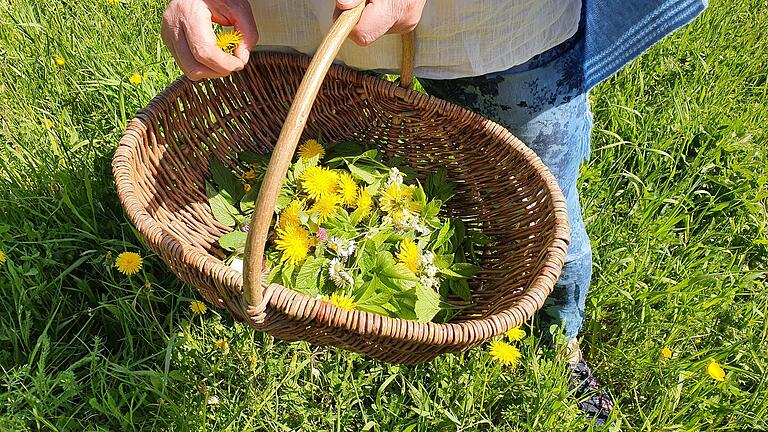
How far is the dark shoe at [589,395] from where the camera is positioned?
4.90ft

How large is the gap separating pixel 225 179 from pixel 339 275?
34 cm

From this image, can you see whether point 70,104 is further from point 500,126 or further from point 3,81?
point 500,126

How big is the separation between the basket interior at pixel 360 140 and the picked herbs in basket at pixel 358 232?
0.11 ft

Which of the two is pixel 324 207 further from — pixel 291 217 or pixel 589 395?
pixel 589 395

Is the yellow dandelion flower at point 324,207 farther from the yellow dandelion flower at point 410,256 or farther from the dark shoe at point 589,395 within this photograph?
the dark shoe at point 589,395

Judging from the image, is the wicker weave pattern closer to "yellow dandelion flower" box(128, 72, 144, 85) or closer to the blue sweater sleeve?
the blue sweater sleeve

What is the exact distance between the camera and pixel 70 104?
182 centimetres

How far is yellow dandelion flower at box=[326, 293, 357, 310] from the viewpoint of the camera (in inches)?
44.5

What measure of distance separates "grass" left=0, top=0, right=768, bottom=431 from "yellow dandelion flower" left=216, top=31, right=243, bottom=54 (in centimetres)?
52

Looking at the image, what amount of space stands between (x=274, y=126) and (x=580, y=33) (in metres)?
0.63

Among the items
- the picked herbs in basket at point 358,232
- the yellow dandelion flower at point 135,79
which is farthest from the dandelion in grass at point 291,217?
the yellow dandelion flower at point 135,79

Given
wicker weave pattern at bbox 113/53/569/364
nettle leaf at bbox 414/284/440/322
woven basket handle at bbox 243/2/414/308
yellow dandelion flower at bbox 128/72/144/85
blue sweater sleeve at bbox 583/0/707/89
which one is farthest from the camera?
yellow dandelion flower at bbox 128/72/144/85

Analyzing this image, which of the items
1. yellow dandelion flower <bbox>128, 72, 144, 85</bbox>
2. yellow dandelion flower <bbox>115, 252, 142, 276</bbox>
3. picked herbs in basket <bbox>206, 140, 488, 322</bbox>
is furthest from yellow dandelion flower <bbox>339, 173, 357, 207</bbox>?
yellow dandelion flower <bbox>128, 72, 144, 85</bbox>

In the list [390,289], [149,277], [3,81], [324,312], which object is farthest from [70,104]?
[324,312]
